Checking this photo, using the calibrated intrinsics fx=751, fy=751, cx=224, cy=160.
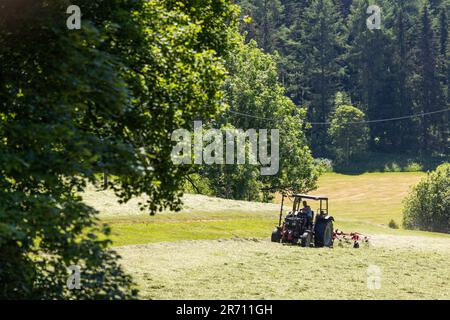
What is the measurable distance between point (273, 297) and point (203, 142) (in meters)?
35.0

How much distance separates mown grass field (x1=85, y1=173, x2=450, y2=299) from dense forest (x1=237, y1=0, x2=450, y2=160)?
303 ft

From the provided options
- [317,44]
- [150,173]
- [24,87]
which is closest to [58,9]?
[24,87]

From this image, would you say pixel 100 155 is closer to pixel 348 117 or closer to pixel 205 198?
pixel 205 198

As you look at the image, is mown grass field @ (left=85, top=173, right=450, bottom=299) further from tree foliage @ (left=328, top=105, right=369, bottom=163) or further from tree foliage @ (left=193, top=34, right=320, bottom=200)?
tree foliage @ (left=328, top=105, right=369, bottom=163)

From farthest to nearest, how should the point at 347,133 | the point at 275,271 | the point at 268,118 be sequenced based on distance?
the point at 347,133
the point at 268,118
the point at 275,271

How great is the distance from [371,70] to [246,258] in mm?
126049

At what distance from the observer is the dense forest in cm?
14138

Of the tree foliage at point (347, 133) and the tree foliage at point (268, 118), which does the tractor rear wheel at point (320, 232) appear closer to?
the tree foliage at point (268, 118)

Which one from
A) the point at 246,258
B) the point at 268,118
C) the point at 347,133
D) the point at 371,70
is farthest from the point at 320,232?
the point at 371,70

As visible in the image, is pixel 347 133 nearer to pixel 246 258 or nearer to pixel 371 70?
pixel 371 70

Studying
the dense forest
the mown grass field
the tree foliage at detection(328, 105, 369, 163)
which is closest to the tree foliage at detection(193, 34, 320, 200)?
the mown grass field

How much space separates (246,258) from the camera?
28.3 meters

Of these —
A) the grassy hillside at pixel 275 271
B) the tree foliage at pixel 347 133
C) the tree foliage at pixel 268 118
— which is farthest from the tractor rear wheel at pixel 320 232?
the tree foliage at pixel 347 133

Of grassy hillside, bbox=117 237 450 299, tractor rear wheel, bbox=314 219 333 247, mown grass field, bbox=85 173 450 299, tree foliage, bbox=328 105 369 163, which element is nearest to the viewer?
grassy hillside, bbox=117 237 450 299
